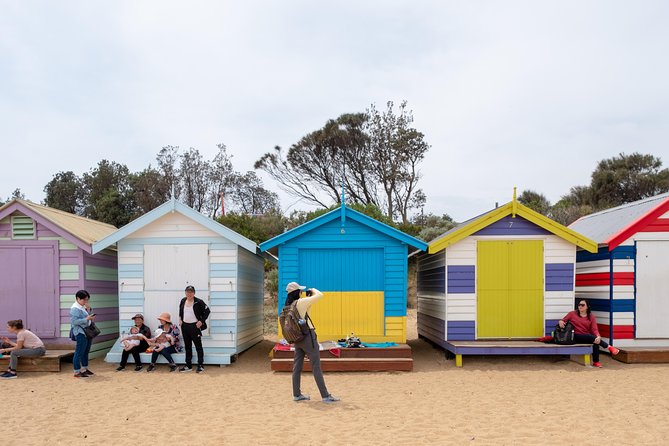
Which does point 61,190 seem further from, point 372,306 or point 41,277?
point 372,306

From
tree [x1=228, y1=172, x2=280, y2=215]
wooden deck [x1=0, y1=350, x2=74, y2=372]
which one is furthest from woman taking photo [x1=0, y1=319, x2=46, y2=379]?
tree [x1=228, y1=172, x2=280, y2=215]

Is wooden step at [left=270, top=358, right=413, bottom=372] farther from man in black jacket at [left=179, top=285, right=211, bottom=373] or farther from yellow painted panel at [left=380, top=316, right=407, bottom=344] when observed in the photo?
man in black jacket at [left=179, top=285, right=211, bottom=373]

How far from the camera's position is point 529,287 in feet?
36.3

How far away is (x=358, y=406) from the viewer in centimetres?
767

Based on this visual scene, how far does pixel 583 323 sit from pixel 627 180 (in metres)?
28.0

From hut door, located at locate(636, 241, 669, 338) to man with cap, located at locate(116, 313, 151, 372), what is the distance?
9613mm

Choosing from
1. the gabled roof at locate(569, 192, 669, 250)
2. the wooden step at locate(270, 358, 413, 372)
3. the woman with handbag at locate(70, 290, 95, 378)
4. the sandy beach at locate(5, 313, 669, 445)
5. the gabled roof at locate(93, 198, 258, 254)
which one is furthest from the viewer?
the gabled roof at locate(93, 198, 258, 254)

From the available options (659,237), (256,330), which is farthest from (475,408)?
(256,330)

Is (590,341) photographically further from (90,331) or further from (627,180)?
(627,180)

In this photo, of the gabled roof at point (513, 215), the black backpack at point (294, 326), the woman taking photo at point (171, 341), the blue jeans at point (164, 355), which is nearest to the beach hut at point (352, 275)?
the gabled roof at point (513, 215)

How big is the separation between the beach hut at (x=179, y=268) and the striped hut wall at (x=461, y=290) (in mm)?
3962

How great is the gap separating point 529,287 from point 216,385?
6221mm

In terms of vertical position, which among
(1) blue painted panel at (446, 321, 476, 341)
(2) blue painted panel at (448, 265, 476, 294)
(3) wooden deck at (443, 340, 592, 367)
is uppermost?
(2) blue painted panel at (448, 265, 476, 294)

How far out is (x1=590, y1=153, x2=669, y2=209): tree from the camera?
34156 millimetres
